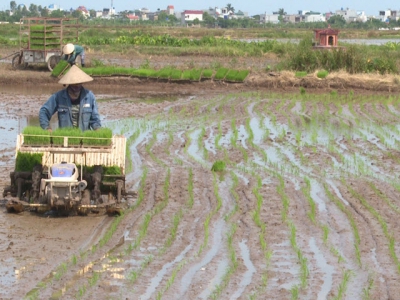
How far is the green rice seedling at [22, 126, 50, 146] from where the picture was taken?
779 cm

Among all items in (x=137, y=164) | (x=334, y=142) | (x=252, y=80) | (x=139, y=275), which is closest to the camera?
(x=139, y=275)

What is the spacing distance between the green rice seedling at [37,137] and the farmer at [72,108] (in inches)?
8.8

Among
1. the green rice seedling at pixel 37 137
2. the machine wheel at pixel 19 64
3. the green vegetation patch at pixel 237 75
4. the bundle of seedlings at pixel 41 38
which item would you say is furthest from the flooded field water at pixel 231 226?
the machine wheel at pixel 19 64

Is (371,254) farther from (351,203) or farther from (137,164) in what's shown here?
(137,164)

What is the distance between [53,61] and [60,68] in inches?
71.5

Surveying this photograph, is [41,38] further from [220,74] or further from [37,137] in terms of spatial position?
[37,137]

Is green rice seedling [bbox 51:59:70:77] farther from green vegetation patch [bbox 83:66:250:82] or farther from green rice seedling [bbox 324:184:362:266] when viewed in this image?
green rice seedling [bbox 324:184:362:266]

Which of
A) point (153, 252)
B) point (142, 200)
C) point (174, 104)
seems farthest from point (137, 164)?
point (174, 104)

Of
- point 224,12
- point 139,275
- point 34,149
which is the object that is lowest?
point 139,275

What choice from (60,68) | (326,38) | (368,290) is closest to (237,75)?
(60,68)

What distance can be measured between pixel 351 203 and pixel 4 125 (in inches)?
302

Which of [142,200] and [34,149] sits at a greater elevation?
[34,149]

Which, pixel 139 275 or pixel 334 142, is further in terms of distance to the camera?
pixel 334 142

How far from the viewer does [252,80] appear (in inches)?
862
